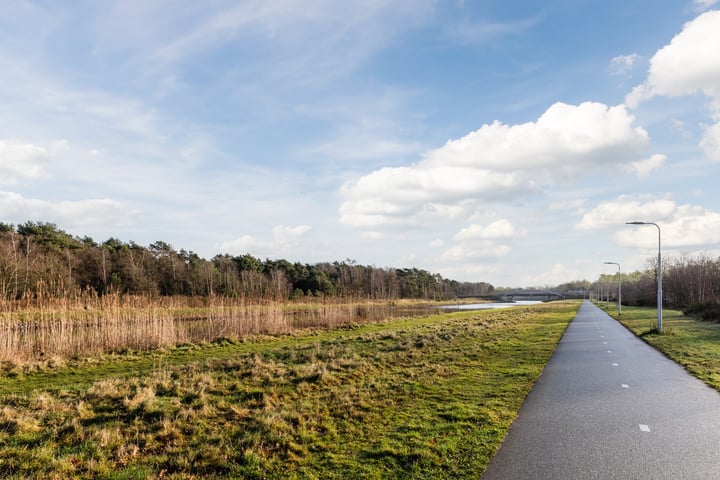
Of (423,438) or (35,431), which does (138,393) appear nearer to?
(35,431)

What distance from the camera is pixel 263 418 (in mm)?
7984

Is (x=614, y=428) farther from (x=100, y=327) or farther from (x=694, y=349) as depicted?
(x=100, y=327)

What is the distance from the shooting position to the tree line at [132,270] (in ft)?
125

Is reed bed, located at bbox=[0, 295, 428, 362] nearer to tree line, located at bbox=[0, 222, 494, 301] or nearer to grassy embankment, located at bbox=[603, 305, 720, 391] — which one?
tree line, located at bbox=[0, 222, 494, 301]

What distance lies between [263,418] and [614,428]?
603 cm

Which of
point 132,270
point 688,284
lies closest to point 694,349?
point 132,270

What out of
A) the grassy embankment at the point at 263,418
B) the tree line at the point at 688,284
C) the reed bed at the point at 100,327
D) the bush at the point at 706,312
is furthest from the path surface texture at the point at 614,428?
the tree line at the point at 688,284

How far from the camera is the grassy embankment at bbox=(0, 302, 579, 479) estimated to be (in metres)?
6.08

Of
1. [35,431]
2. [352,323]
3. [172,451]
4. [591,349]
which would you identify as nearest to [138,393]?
[35,431]

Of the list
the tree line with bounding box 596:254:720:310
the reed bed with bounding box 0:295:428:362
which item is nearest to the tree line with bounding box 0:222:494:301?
the reed bed with bounding box 0:295:428:362

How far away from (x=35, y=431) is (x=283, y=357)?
9.02 metres

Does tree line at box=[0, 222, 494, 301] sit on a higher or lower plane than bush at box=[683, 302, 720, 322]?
higher

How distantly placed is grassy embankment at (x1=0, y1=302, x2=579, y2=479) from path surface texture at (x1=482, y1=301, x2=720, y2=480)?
0.47 meters

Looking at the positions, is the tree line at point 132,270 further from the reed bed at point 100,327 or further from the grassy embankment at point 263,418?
the grassy embankment at point 263,418
